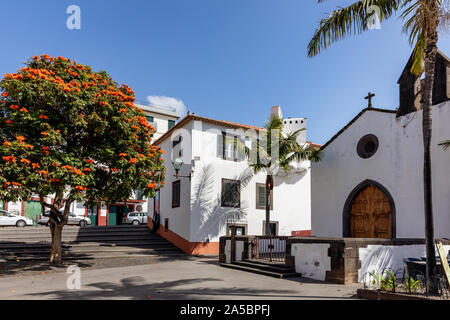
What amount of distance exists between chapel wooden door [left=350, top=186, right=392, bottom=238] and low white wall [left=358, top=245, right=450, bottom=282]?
354 centimetres

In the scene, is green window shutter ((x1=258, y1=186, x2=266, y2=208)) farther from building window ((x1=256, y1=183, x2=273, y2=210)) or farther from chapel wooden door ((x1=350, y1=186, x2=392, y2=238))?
chapel wooden door ((x1=350, y1=186, x2=392, y2=238))

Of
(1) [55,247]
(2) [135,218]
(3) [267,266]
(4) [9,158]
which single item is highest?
(4) [9,158]

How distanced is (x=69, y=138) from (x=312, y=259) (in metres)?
9.60

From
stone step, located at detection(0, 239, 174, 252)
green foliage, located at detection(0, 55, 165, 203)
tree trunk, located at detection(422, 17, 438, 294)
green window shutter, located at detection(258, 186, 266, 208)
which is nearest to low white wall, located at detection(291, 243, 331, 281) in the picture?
tree trunk, located at detection(422, 17, 438, 294)

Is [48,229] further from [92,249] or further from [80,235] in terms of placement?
[92,249]

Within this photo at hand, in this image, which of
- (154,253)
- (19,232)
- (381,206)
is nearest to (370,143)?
(381,206)

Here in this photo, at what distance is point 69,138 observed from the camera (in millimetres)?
14148

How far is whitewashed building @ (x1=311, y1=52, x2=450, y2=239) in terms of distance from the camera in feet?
47.3

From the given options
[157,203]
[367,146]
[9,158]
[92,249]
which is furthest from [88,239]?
[367,146]

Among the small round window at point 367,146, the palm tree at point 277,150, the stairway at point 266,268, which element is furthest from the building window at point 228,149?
the stairway at point 266,268

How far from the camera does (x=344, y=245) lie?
10.9m

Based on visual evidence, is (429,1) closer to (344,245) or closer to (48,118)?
(344,245)

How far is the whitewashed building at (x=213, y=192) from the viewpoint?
2083cm
